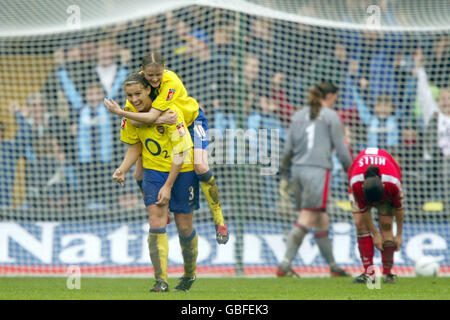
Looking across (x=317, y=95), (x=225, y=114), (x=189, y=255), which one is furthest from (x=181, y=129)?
(x=225, y=114)

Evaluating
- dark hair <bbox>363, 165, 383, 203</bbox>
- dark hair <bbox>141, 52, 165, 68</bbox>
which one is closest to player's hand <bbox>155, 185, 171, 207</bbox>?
dark hair <bbox>141, 52, 165, 68</bbox>

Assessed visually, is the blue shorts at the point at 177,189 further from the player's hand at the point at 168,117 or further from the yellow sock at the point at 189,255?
the player's hand at the point at 168,117

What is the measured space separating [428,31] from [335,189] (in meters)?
2.63

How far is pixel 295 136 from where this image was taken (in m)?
10.3

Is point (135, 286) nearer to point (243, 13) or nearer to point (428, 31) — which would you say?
point (243, 13)

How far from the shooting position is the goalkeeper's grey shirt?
10.1 meters

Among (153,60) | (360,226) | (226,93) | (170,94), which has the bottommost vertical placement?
(360,226)

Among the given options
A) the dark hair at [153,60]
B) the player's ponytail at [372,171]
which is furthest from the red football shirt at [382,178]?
the dark hair at [153,60]

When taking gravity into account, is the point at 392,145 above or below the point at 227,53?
below

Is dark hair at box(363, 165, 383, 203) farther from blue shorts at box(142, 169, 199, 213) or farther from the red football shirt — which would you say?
blue shorts at box(142, 169, 199, 213)

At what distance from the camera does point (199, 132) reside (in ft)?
24.1

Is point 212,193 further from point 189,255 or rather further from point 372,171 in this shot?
point 372,171

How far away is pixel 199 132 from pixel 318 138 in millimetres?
3130
